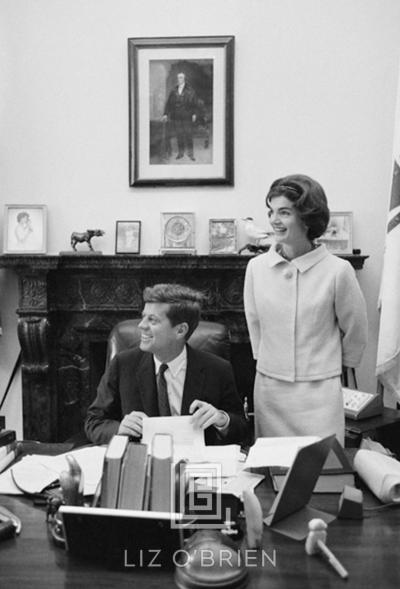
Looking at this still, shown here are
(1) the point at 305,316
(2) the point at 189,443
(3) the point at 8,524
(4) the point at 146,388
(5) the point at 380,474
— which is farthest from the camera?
(1) the point at 305,316

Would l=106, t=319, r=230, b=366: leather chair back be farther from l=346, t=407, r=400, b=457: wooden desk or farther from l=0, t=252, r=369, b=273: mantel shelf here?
l=0, t=252, r=369, b=273: mantel shelf

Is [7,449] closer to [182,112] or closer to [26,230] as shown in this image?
[26,230]

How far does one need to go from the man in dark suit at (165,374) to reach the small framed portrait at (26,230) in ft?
5.16

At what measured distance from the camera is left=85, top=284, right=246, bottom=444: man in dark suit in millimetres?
1820

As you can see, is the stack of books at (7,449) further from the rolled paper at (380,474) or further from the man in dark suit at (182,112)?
the man in dark suit at (182,112)

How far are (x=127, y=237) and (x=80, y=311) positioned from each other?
50cm

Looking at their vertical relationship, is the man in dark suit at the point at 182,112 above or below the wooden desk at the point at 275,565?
above

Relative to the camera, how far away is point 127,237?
3240 millimetres

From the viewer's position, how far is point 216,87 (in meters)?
3.21

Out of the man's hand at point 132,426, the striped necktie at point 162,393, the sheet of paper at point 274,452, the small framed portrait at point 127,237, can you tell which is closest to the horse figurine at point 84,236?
the small framed portrait at point 127,237

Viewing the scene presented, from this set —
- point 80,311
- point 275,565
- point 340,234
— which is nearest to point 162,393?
point 275,565

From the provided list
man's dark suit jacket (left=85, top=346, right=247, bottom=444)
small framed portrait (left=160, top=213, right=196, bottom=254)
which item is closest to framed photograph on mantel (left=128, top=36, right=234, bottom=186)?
small framed portrait (left=160, top=213, right=196, bottom=254)

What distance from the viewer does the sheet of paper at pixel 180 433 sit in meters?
1.48

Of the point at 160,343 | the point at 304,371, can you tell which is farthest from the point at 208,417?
the point at 304,371
